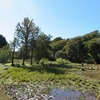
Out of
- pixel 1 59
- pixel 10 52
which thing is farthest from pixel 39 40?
pixel 1 59

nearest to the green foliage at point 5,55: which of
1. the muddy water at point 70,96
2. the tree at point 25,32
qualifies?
the tree at point 25,32

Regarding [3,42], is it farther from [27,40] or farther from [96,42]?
[27,40]

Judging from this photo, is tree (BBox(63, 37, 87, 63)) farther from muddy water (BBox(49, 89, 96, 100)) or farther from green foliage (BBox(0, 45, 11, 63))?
muddy water (BBox(49, 89, 96, 100))

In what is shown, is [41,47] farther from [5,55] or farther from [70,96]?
[70,96]

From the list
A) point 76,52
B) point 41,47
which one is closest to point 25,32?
point 41,47

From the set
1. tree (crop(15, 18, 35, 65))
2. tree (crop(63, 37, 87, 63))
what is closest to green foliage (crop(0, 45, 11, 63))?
tree (crop(15, 18, 35, 65))

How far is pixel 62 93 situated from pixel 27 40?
134ft

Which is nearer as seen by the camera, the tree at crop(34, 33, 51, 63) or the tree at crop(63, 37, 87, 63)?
the tree at crop(34, 33, 51, 63)

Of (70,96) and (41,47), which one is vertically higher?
(41,47)

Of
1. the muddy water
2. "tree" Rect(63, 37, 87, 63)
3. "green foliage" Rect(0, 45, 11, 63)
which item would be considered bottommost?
the muddy water

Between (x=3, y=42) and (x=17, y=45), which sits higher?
(x=3, y=42)

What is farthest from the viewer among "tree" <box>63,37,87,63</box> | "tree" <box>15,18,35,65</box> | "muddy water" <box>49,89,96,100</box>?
"tree" <box>63,37,87,63</box>

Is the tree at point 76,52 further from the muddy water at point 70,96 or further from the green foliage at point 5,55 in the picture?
the muddy water at point 70,96

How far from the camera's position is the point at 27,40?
210 ft
